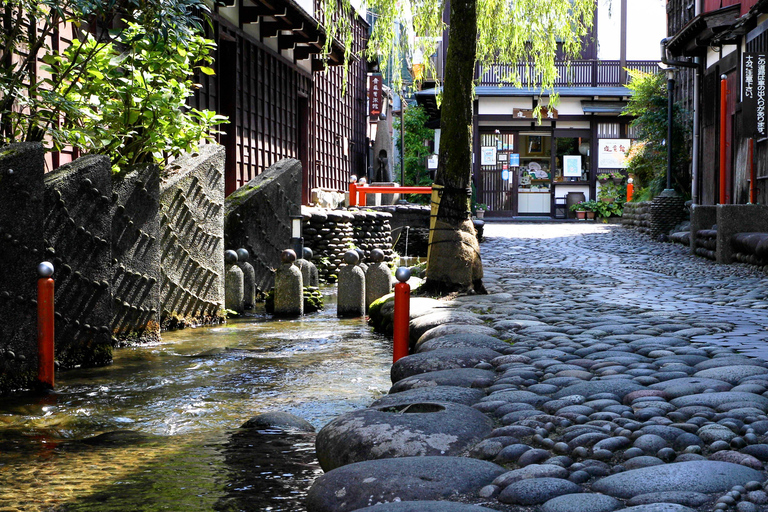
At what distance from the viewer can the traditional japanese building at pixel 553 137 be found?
2953cm

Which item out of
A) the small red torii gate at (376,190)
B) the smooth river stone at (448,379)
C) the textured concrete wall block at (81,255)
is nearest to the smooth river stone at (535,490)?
the smooth river stone at (448,379)

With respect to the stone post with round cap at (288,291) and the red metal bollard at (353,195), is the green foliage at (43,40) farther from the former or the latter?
the red metal bollard at (353,195)

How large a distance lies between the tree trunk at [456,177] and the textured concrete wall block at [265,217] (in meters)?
3.50

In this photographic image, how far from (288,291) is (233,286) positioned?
2.41 ft

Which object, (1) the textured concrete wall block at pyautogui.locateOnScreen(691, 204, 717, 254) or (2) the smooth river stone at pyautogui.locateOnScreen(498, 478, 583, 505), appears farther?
(1) the textured concrete wall block at pyautogui.locateOnScreen(691, 204, 717, 254)

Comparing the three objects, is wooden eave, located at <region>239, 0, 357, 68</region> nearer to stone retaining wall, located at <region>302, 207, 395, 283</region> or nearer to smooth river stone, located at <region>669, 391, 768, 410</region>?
stone retaining wall, located at <region>302, 207, 395, 283</region>

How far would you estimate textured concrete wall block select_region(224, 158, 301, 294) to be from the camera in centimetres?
1120

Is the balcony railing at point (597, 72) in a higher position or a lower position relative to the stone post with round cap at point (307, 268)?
higher

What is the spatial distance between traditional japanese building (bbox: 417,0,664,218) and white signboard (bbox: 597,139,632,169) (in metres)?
0.04

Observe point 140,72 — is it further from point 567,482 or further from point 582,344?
point 567,482

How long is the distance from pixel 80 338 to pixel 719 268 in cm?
882

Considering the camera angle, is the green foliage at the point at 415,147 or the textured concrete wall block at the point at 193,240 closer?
the textured concrete wall block at the point at 193,240

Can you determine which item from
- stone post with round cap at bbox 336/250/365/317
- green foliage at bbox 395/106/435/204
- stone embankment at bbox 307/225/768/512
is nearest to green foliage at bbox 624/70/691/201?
green foliage at bbox 395/106/435/204

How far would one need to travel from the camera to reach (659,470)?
2.71 m
